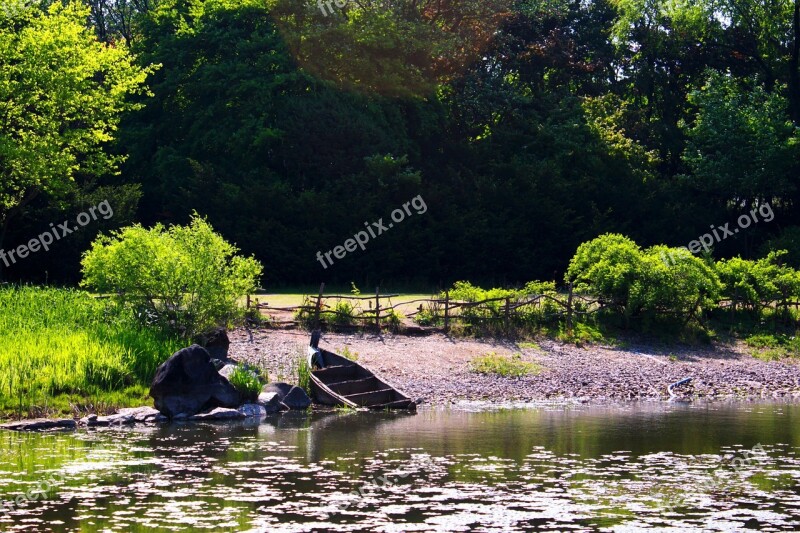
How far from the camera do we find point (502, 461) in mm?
18859

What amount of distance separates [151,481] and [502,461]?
586cm

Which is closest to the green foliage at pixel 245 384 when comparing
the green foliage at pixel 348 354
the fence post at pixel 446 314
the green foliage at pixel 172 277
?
the green foliage at pixel 172 277

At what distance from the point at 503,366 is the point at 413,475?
12.9m

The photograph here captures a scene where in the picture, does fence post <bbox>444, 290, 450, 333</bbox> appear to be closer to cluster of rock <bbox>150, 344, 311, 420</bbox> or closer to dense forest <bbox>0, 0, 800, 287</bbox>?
cluster of rock <bbox>150, 344, 311, 420</bbox>

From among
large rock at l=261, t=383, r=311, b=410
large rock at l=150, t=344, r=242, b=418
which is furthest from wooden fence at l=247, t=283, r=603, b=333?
large rock at l=150, t=344, r=242, b=418

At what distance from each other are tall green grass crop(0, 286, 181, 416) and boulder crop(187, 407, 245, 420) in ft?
6.52

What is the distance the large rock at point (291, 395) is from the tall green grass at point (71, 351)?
2716 millimetres

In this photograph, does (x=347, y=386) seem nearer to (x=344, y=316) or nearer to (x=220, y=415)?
(x=220, y=415)

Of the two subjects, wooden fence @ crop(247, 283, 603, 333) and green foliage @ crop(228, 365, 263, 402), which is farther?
wooden fence @ crop(247, 283, 603, 333)

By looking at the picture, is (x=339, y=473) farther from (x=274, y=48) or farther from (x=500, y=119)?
(x=500, y=119)

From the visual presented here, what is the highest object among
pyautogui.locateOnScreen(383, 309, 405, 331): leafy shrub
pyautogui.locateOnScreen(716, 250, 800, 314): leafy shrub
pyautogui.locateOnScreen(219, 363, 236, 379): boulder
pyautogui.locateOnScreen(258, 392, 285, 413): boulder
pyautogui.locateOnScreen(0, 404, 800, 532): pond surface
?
pyautogui.locateOnScreen(716, 250, 800, 314): leafy shrub

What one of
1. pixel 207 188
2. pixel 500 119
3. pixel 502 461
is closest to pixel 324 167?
pixel 207 188

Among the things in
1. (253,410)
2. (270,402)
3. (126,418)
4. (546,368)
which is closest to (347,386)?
(270,402)

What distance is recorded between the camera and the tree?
1555 inches
